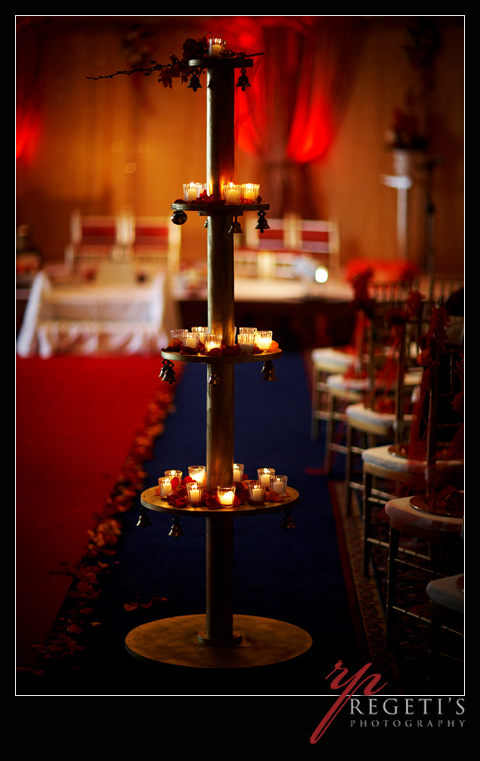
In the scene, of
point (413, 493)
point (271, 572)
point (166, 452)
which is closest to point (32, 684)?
point (271, 572)

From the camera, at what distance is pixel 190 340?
2.62 metres

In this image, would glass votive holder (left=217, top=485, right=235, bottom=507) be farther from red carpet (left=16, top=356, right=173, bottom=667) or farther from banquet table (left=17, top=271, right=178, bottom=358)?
banquet table (left=17, top=271, right=178, bottom=358)

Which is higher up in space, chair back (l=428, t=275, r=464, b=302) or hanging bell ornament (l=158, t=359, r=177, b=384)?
chair back (l=428, t=275, r=464, b=302)

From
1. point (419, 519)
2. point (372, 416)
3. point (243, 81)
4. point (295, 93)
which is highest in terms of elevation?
point (295, 93)

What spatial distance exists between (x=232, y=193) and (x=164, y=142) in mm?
9743

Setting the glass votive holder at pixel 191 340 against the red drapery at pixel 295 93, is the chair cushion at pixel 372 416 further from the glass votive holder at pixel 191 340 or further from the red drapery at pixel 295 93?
the red drapery at pixel 295 93

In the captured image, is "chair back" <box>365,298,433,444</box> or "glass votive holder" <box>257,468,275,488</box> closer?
"glass votive holder" <box>257,468,275,488</box>

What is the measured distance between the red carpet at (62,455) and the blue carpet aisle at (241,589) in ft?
0.63

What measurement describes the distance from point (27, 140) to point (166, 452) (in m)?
7.82

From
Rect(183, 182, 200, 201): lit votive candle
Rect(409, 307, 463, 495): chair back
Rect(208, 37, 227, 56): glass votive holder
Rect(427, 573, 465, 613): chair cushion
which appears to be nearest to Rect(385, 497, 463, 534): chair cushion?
Rect(409, 307, 463, 495): chair back

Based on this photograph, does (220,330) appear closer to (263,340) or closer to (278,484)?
(263,340)

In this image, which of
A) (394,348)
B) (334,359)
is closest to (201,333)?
(394,348)

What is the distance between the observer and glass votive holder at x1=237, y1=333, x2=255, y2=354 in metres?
2.64

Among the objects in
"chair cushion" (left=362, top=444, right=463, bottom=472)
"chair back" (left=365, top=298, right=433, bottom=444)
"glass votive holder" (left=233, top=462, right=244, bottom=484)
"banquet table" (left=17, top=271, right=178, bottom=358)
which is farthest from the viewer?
"banquet table" (left=17, top=271, right=178, bottom=358)
